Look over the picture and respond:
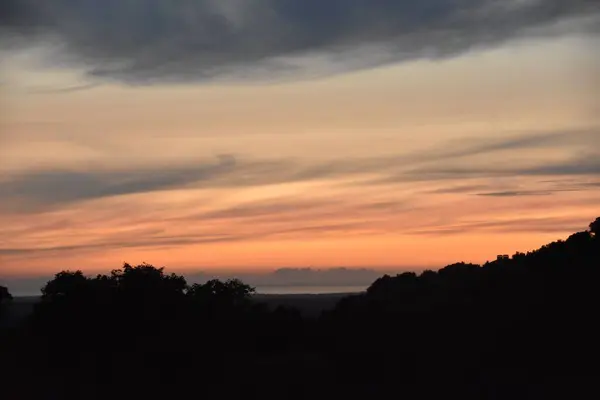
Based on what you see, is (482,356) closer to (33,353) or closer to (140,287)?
(140,287)

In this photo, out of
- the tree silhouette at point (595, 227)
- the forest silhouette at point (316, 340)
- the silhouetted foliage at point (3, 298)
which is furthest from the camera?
the silhouetted foliage at point (3, 298)

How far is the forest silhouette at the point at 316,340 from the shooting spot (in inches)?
1404

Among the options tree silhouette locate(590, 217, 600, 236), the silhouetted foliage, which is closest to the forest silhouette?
tree silhouette locate(590, 217, 600, 236)

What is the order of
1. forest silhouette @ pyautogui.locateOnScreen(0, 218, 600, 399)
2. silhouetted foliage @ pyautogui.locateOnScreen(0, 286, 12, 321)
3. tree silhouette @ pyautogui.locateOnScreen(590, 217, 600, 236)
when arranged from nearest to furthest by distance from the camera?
forest silhouette @ pyautogui.locateOnScreen(0, 218, 600, 399) → tree silhouette @ pyautogui.locateOnScreen(590, 217, 600, 236) → silhouetted foliage @ pyautogui.locateOnScreen(0, 286, 12, 321)

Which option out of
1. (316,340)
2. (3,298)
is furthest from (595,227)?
(3,298)

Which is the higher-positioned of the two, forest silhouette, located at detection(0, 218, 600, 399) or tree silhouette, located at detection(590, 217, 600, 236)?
tree silhouette, located at detection(590, 217, 600, 236)

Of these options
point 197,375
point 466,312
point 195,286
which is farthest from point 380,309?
point 197,375

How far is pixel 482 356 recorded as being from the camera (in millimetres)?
38906

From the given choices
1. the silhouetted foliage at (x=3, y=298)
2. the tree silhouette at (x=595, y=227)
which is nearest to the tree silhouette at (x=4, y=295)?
the silhouetted foliage at (x=3, y=298)

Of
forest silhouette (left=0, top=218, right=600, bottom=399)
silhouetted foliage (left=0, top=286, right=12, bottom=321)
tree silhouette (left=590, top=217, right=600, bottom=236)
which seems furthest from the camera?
silhouetted foliage (left=0, top=286, right=12, bottom=321)

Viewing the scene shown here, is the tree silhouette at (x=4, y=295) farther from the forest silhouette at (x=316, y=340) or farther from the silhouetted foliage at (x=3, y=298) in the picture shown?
the forest silhouette at (x=316, y=340)

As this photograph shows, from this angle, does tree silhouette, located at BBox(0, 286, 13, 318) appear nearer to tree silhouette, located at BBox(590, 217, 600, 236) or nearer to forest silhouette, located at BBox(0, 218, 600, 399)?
forest silhouette, located at BBox(0, 218, 600, 399)

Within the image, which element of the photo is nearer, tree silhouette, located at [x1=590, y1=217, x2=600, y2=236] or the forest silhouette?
the forest silhouette

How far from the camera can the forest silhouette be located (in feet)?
117
